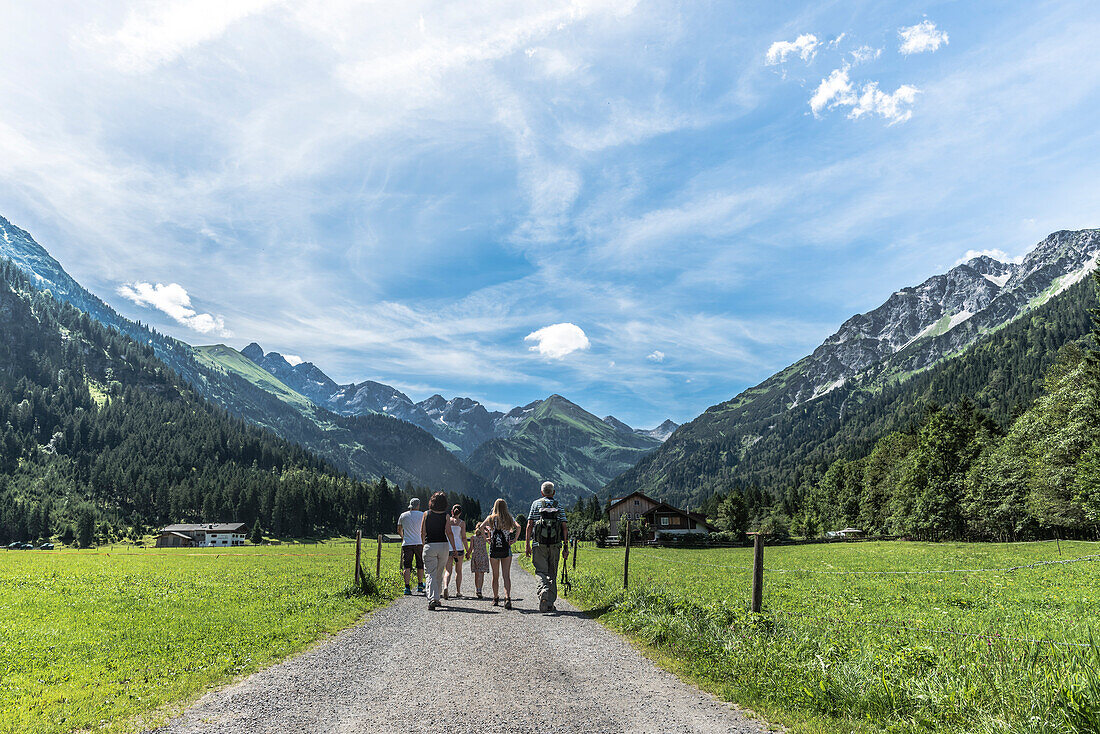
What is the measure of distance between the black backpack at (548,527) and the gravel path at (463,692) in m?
3.13

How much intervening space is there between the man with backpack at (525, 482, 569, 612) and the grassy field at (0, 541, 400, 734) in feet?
15.8

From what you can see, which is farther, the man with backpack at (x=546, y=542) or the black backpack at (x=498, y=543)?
the black backpack at (x=498, y=543)

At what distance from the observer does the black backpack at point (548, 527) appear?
1481 centimetres

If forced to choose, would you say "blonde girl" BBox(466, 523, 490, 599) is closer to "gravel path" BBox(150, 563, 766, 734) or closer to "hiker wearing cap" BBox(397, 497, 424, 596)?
"hiker wearing cap" BBox(397, 497, 424, 596)

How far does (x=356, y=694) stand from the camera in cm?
754

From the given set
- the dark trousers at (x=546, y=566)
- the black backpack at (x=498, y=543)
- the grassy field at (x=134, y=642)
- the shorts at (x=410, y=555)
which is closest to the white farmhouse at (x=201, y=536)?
the grassy field at (x=134, y=642)

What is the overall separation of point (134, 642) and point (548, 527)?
907 centimetres

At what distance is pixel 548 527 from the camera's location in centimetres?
1488

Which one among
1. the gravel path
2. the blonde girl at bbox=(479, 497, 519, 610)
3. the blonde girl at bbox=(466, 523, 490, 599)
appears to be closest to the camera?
the gravel path

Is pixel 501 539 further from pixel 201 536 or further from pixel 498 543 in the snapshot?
pixel 201 536

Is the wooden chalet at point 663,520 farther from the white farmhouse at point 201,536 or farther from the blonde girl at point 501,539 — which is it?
the white farmhouse at point 201,536

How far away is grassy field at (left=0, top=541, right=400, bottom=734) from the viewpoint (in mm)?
7121

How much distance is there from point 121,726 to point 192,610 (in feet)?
37.9

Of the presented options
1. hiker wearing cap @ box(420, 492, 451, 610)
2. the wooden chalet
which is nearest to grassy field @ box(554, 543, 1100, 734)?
hiker wearing cap @ box(420, 492, 451, 610)
